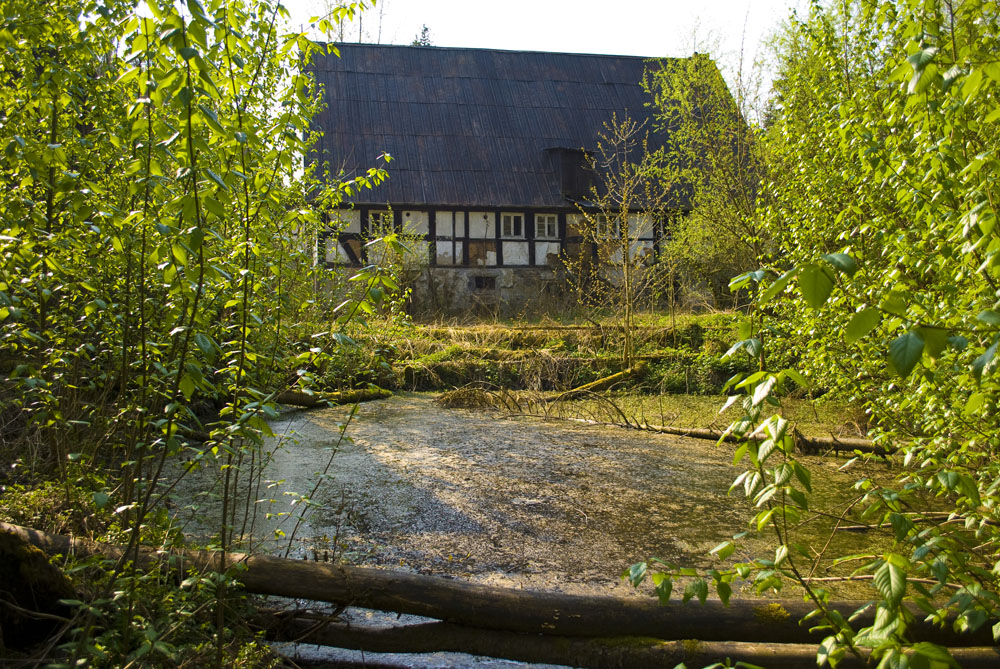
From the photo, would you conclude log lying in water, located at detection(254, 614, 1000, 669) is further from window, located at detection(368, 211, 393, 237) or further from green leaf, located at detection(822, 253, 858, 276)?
window, located at detection(368, 211, 393, 237)

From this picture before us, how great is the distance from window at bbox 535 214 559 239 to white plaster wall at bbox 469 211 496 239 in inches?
50.6

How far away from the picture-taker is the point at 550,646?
12.1 feet

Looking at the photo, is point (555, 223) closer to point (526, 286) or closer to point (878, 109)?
point (526, 286)

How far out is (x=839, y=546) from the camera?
18.5 ft

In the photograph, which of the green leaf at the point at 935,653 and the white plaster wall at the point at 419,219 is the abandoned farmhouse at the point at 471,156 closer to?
the white plaster wall at the point at 419,219

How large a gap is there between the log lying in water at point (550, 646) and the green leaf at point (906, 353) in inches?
98.8

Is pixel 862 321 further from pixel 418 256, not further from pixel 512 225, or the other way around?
pixel 512 225

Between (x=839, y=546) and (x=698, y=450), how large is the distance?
360 cm

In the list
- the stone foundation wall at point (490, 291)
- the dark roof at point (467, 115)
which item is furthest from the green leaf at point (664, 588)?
the dark roof at point (467, 115)

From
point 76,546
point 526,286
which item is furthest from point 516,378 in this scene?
point 76,546

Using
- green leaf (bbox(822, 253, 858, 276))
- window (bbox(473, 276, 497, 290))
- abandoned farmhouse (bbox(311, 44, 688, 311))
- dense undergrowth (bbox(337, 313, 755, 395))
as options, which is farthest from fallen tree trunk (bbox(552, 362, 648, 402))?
green leaf (bbox(822, 253, 858, 276))

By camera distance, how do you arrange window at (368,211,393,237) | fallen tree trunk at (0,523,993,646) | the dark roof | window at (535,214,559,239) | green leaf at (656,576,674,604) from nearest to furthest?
green leaf at (656,576,674,604)
fallen tree trunk at (0,523,993,646)
window at (368,211,393,237)
the dark roof
window at (535,214,559,239)

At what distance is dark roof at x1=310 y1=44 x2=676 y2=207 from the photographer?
70.5 ft

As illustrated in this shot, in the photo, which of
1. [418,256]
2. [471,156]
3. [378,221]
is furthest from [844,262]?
[471,156]
